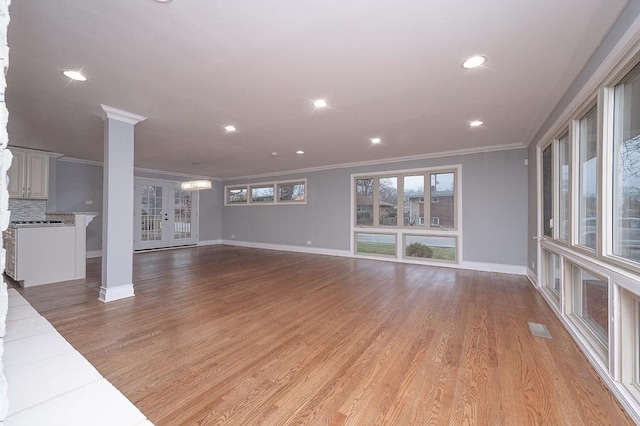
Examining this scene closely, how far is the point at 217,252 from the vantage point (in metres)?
7.58

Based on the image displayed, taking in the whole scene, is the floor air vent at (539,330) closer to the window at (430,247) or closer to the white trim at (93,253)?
the window at (430,247)

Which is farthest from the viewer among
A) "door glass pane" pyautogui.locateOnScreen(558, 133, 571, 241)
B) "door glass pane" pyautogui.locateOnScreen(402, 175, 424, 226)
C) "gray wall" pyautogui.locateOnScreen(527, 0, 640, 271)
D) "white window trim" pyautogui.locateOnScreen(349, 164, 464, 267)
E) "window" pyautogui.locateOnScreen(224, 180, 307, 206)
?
"window" pyautogui.locateOnScreen(224, 180, 307, 206)

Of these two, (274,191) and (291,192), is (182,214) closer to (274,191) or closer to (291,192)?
(274,191)

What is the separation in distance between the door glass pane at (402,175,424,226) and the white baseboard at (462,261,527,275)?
124 cm

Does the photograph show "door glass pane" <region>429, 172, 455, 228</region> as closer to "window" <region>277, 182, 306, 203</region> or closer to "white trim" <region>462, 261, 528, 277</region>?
"white trim" <region>462, 261, 528, 277</region>

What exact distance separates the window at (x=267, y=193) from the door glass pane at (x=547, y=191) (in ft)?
17.4

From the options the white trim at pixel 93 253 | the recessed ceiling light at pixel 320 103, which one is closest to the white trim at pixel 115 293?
the recessed ceiling light at pixel 320 103

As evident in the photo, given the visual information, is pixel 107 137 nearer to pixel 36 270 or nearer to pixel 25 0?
pixel 25 0

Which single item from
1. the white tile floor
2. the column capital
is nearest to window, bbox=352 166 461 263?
the column capital

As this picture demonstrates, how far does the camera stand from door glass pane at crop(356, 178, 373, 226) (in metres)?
6.67

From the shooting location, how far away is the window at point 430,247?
562cm

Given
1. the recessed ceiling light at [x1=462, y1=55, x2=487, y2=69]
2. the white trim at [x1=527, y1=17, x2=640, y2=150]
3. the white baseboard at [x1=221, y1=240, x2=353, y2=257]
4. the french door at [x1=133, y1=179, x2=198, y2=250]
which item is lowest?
the white baseboard at [x1=221, y1=240, x2=353, y2=257]

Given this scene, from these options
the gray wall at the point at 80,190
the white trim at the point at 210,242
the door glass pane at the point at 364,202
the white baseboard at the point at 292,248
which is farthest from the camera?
the white trim at the point at 210,242

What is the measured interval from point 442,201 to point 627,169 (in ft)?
13.1
